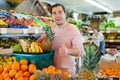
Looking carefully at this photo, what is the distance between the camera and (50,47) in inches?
97.9

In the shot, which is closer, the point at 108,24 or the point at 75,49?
the point at 75,49

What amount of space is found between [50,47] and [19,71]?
50 cm

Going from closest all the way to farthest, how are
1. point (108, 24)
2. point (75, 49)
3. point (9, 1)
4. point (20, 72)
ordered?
point (20, 72)
point (75, 49)
point (9, 1)
point (108, 24)

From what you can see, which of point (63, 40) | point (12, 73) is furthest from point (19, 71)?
point (63, 40)

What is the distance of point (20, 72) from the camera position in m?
2.10

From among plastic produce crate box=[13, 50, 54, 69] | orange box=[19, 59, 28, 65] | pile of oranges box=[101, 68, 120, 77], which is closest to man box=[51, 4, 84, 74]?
plastic produce crate box=[13, 50, 54, 69]

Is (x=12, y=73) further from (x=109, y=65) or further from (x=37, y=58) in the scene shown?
(x=109, y=65)

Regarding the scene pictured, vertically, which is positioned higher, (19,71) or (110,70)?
(19,71)

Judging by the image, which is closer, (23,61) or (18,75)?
(18,75)

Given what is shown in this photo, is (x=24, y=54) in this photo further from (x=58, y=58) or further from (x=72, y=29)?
(x=72, y=29)

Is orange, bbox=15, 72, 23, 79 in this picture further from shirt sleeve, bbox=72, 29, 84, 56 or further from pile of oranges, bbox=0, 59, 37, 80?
shirt sleeve, bbox=72, 29, 84, 56

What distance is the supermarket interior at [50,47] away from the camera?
2146mm

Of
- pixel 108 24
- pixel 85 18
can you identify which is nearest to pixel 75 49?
pixel 108 24

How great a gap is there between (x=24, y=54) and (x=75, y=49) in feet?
1.96
